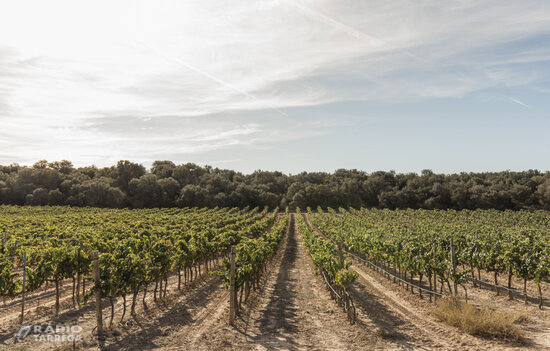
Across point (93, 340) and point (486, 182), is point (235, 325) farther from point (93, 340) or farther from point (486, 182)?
point (486, 182)

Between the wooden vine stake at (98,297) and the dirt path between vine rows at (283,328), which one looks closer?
the dirt path between vine rows at (283,328)

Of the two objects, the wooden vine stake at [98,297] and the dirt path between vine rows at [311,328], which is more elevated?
the wooden vine stake at [98,297]

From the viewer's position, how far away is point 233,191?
84812mm

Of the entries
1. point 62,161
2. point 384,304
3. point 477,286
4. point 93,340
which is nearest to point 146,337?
point 93,340

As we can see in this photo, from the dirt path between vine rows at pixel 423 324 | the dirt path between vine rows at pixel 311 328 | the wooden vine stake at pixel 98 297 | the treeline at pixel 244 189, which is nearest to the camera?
the dirt path between vine rows at pixel 423 324

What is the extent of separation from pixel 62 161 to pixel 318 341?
106643 mm

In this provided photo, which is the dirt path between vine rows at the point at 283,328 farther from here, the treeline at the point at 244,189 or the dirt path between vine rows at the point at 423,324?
the treeline at the point at 244,189

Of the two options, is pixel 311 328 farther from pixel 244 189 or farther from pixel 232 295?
pixel 244 189

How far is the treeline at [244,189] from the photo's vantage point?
7294 cm

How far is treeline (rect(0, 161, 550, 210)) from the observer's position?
72.9m

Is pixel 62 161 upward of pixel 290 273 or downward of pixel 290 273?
upward

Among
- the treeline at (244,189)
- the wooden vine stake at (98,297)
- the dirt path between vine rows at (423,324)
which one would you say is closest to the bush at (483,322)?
the dirt path between vine rows at (423,324)

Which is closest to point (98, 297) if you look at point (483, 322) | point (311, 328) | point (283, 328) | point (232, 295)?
point (232, 295)

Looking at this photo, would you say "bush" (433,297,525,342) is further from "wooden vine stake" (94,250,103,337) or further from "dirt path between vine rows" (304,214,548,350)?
"wooden vine stake" (94,250,103,337)
